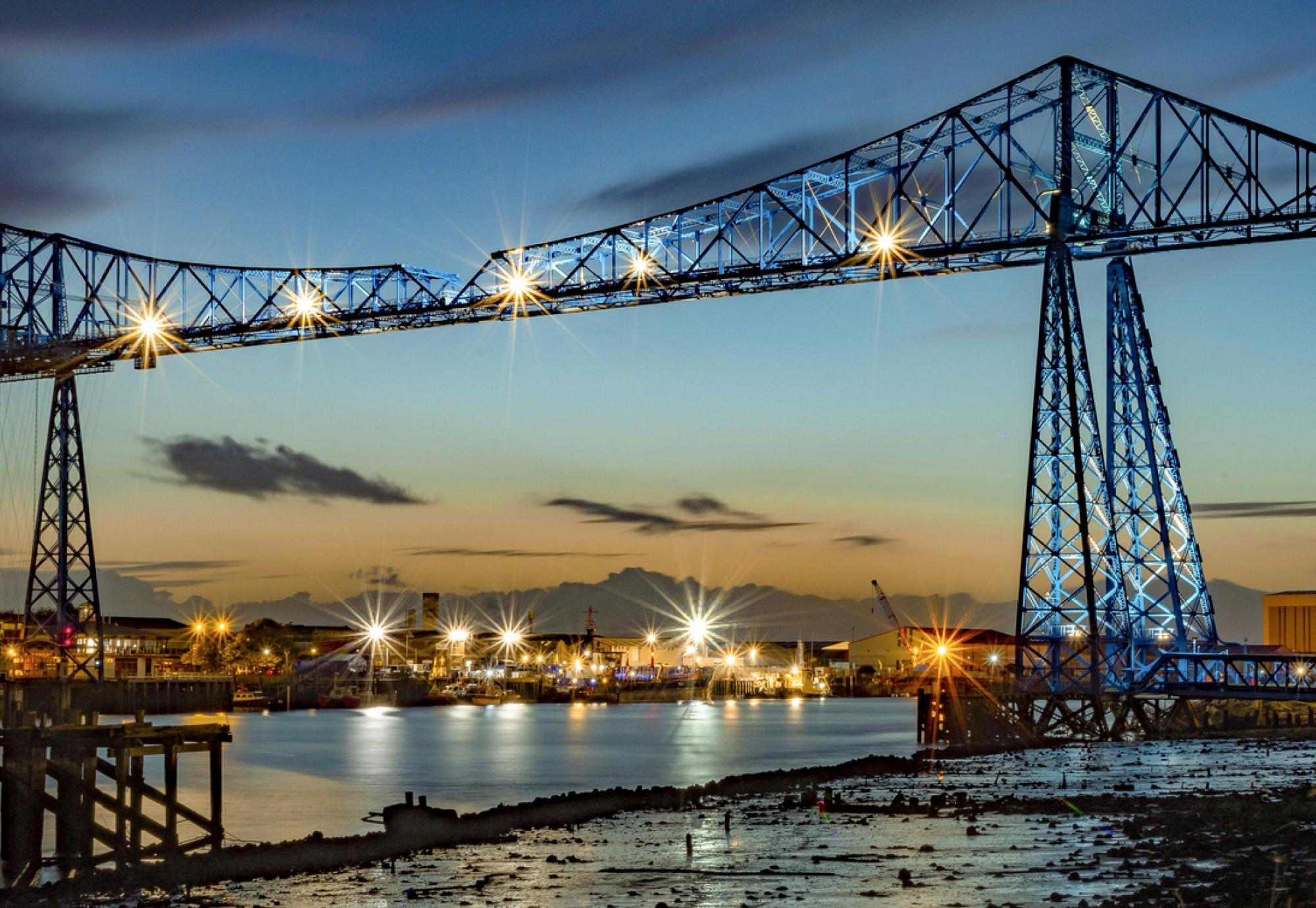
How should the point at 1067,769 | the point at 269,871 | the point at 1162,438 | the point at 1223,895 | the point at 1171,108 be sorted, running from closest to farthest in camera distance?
the point at 1223,895 < the point at 269,871 < the point at 1067,769 < the point at 1171,108 < the point at 1162,438

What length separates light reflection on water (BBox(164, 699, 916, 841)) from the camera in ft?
191

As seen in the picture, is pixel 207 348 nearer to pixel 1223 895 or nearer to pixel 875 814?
pixel 875 814

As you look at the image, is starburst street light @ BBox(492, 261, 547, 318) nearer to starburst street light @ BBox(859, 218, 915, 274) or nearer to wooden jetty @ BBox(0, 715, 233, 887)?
starburst street light @ BBox(859, 218, 915, 274)

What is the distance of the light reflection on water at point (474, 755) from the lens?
191 ft

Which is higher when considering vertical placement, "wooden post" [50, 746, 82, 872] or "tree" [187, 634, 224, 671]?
"tree" [187, 634, 224, 671]

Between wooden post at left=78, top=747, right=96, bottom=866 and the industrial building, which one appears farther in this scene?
the industrial building

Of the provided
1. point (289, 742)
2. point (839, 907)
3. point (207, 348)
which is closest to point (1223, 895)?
point (839, 907)

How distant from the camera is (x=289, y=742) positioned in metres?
97.7

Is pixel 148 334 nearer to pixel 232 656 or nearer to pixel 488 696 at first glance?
pixel 232 656

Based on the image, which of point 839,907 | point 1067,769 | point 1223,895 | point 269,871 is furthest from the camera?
point 1067,769

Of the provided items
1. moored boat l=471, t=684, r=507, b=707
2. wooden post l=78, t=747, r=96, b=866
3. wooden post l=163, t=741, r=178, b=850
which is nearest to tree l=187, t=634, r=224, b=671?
moored boat l=471, t=684, r=507, b=707

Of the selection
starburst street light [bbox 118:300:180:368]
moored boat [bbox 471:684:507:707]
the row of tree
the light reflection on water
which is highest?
starburst street light [bbox 118:300:180:368]

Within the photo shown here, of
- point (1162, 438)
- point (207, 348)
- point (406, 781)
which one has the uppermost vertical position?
point (207, 348)

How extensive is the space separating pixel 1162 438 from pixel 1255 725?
2457cm
